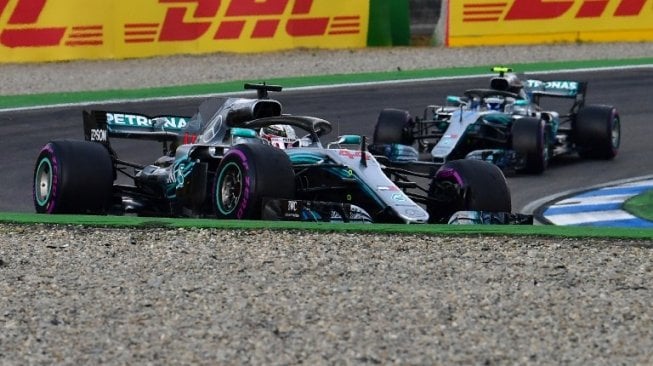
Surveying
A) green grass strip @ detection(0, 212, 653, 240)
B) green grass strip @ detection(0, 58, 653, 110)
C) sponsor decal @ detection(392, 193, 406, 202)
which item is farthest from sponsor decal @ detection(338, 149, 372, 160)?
green grass strip @ detection(0, 58, 653, 110)

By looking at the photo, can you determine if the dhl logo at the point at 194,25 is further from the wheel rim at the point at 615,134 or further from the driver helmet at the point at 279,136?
the driver helmet at the point at 279,136

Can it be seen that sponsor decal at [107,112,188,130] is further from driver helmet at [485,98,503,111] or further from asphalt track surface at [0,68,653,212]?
driver helmet at [485,98,503,111]

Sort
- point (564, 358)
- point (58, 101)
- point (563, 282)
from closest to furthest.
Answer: point (564, 358)
point (563, 282)
point (58, 101)

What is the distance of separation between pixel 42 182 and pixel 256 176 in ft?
6.85

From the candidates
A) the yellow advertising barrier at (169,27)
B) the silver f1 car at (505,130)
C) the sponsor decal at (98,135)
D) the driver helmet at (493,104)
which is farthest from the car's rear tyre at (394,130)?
the yellow advertising barrier at (169,27)

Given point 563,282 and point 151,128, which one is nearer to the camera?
point 563,282

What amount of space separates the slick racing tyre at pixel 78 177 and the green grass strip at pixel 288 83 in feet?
26.8

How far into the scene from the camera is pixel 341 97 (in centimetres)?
2084

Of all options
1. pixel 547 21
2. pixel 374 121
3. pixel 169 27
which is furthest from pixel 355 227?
pixel 547 21

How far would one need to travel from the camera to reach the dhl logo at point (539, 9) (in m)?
24.7

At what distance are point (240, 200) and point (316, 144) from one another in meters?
1.36

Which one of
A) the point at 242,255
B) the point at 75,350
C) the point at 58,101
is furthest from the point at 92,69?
the point at 75,350

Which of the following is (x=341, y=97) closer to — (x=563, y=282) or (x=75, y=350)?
(x=563, y=282)

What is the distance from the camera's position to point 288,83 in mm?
21891
